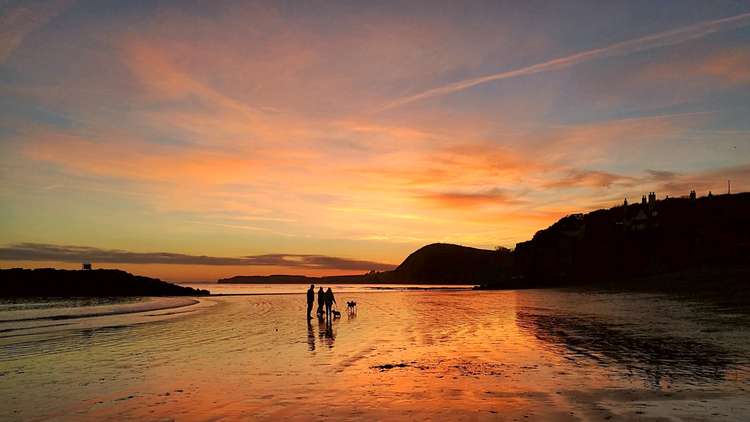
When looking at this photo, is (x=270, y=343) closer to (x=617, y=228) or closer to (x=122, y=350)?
(x=122, y=350)

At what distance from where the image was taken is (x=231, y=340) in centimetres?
2391

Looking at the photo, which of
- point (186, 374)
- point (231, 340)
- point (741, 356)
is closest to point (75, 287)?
point (231, 340)

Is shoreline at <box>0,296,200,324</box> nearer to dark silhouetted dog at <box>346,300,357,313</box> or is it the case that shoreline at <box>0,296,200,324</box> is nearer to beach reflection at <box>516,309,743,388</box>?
dark silhouetted dog at <box>346,300,357,313</box>

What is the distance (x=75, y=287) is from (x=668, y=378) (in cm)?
11120

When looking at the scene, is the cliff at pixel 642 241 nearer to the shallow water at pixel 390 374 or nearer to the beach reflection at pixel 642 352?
the beach reflection at pixel 642 352

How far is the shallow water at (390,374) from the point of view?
10578mm

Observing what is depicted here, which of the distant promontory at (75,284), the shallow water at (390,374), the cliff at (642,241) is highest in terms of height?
the cliff at (642,241)

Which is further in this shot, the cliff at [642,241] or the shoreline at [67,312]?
the cliff at [642,241]

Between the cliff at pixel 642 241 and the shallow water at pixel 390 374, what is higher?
the cliff at pixel 642 241

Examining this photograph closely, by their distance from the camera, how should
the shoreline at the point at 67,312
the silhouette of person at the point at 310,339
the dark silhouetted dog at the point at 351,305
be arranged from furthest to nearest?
the dark silhouetted dog at the point at 351,305
the shoreline at the point at 67,312
the silhouette of person at the point at 310,339

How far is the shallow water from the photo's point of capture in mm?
10578

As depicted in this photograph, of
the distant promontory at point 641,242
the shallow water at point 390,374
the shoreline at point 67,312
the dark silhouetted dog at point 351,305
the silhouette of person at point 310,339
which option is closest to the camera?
the shallow water at point 390,374

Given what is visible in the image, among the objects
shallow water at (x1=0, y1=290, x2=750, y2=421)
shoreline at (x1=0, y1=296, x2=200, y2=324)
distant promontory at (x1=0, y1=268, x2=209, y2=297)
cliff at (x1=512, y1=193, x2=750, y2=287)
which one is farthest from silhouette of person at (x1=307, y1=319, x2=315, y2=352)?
distant promontory at (x1=0, y1=268, x2=209, y2=297)

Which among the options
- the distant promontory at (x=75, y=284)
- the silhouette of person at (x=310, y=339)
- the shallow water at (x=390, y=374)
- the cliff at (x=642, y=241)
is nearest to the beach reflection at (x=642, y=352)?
the shallow water at (x=390, y=374)
